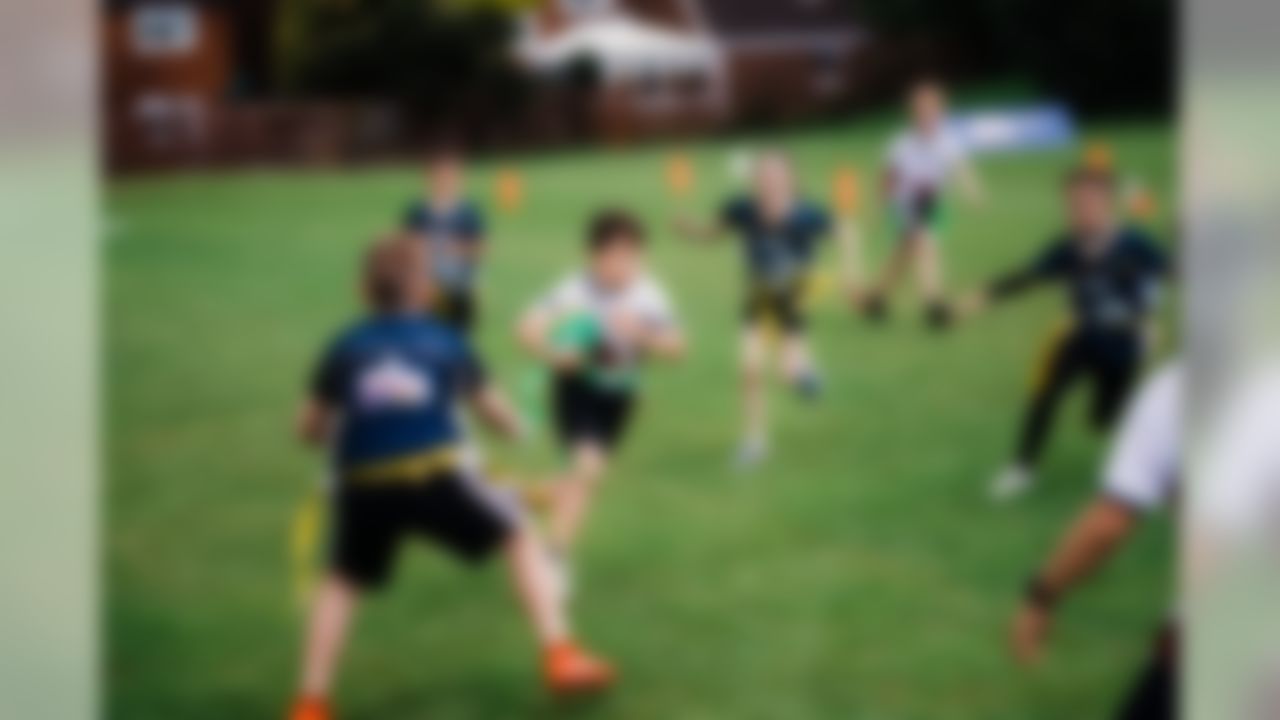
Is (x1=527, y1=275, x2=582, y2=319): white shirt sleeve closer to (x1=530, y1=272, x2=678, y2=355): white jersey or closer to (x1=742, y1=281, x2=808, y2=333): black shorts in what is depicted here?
(x1=530, y1=272, x2=678, y2=355): white jersey

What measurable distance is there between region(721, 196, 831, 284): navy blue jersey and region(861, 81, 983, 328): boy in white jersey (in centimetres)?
9

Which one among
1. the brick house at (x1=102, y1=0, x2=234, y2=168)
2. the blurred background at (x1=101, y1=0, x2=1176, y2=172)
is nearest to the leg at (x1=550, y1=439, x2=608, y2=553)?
the blurred background at (x1=101, y1=0, x2=1176, y2=172)

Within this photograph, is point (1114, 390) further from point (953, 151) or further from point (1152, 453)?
point (953, 151)

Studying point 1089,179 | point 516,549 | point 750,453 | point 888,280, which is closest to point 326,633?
point 516,549

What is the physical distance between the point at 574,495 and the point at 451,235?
32 centimetres

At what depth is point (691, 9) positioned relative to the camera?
2.13 m

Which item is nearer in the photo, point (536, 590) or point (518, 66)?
point (536, 590)

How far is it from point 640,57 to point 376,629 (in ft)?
2.29

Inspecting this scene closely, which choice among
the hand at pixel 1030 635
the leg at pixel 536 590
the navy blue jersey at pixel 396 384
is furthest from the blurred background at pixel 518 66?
the hand at pixel 1030 635

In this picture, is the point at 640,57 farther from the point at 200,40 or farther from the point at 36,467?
the point at 36,467

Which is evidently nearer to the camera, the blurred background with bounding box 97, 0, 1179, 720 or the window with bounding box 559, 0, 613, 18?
the blurred background with bounding box 97, 0, 1179, 720

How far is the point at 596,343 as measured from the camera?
6.71 feet

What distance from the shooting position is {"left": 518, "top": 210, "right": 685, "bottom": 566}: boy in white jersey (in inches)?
80.3

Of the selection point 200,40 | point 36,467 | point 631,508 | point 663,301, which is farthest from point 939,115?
point 36,467
